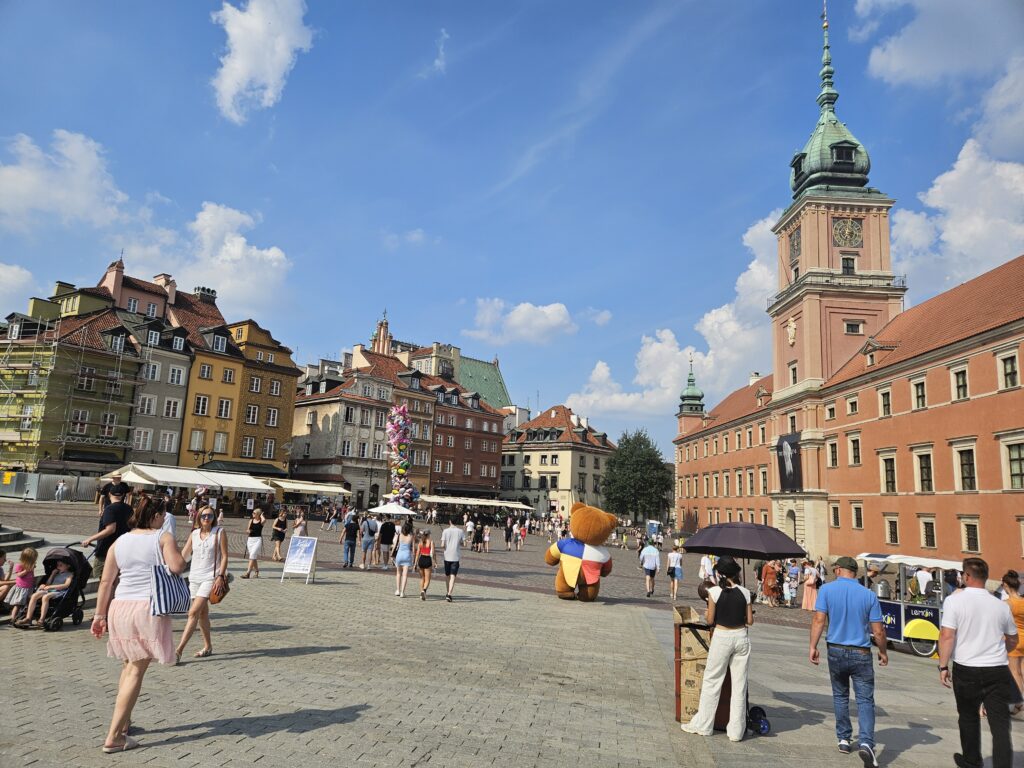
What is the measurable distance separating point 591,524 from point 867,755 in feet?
39.9

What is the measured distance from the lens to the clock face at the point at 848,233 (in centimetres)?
5125

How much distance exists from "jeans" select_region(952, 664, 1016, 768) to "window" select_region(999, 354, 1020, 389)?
97.0ft

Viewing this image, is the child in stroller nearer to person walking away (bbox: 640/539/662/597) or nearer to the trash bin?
the trash bin

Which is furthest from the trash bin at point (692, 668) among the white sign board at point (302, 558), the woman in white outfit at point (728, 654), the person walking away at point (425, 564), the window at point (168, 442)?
the window at point (168, 442)

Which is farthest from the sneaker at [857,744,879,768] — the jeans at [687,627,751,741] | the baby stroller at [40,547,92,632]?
the baby stroller at [40,547,92,632]

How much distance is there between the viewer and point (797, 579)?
24234mm

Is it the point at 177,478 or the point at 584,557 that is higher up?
the point at 177,478

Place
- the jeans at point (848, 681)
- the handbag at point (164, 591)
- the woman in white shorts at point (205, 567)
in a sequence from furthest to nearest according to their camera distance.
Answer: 1. the woman in white shorts at point (205, 567)
2. the jeans at point (848, 681)
3. the handbag at point (164, 591)

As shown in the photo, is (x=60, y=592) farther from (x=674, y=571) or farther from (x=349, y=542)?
(x=674, y=571)

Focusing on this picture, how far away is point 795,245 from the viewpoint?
54.4 m

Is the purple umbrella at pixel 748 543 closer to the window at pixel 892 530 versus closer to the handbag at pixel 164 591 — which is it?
the handbag at pixel 164 591

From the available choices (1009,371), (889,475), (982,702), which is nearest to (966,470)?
(1009,371)

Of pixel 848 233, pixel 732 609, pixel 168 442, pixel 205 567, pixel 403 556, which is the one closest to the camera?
pixel 732 609

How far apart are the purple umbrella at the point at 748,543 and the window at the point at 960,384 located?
91.0ft
